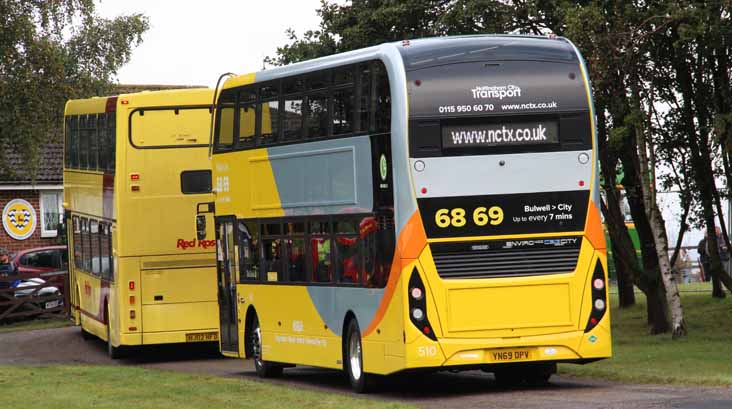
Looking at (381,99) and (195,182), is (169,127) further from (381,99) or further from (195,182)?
(381,99)

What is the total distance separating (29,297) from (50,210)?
11566 mm

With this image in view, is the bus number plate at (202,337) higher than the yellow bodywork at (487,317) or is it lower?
lower

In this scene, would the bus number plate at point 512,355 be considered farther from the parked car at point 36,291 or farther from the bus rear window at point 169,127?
the parked car at point 36,291

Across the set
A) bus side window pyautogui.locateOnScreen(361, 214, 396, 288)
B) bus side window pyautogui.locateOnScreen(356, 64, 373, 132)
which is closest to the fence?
bus side window pyautogui.locateOnScreen(361, 214, 396, 288)

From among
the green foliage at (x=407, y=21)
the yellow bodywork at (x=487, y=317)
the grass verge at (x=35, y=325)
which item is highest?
the green foliage at (x=407, y=21)

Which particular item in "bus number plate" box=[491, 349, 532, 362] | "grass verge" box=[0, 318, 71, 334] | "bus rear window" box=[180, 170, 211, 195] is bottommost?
"grass verge" box=[0, 318, 71, 334]

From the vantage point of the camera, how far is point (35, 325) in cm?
3922

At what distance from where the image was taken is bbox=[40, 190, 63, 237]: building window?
51000 millimetres

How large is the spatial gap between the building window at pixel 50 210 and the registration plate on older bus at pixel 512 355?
3576 centimetres

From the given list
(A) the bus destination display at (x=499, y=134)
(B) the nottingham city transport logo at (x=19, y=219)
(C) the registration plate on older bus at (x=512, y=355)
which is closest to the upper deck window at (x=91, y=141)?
(A) the bus destination display at (x=499, y=134)

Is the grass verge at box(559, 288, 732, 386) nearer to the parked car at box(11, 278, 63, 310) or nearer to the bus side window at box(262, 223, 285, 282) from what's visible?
the bus side window at box(262, 223, 285, 282)

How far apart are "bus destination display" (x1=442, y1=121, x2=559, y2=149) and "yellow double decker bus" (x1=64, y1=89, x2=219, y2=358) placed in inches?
367

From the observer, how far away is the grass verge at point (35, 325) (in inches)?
1513

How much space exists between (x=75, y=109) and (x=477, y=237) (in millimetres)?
15246
